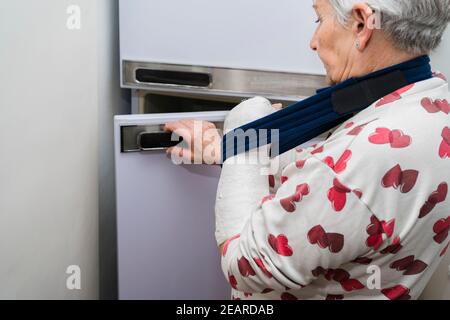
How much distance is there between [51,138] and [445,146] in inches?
24.9

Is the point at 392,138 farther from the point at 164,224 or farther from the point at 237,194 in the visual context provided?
the point at 164,224

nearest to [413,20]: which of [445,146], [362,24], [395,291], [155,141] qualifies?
[362,24]

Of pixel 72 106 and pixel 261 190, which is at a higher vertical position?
pixel 72 106

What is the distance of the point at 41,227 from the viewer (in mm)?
773

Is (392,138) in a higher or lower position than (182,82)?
lower

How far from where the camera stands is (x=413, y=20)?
0.56 metres

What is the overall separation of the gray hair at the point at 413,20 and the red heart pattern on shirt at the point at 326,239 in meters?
0.27

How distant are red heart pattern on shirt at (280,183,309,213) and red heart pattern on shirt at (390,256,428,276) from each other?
0.57 feet

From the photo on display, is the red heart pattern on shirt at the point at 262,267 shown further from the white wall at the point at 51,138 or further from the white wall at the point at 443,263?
the white wall at the point at 443,263

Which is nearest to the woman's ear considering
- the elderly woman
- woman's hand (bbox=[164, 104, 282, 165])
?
the elderly woman

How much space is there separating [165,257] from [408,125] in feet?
2.04

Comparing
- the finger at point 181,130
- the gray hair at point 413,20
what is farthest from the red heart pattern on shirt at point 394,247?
the finger at point 181,130
